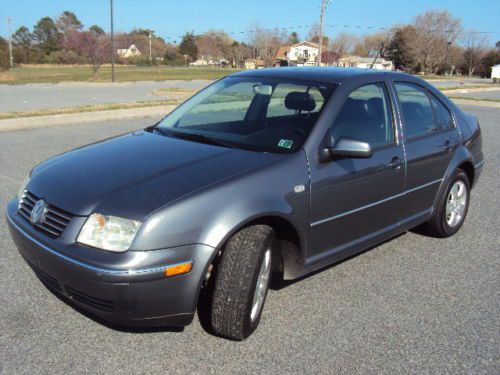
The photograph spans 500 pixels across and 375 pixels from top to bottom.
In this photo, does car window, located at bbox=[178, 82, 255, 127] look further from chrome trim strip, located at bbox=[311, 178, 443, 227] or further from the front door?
chrome trim strip, located at bbox=[311, 178, 443, 227]

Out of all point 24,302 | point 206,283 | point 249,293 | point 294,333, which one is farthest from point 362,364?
point 24,302

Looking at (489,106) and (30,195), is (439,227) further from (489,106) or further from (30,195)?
(489,106)

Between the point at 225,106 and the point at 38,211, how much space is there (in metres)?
1.96

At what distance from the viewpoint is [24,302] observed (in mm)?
3285

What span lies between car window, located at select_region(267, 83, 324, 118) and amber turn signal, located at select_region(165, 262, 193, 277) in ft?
5.12

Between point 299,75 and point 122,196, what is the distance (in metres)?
1.91

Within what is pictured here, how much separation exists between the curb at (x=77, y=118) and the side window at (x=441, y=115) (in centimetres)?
941

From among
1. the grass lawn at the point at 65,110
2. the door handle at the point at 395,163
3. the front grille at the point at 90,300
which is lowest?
the grass lawn at the point at 65,110

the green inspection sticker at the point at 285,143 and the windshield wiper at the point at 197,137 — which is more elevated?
the green inspection sticker at the point at 285,143

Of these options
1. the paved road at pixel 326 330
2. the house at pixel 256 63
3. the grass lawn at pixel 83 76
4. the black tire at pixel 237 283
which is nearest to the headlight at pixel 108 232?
the black tire at pixel 237 283

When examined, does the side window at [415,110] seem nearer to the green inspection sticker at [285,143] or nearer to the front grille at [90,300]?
the green inspection sticker at [285,143]

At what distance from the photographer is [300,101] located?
12.4 ft

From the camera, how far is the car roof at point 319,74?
380 centimetres

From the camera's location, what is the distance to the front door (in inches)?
130
